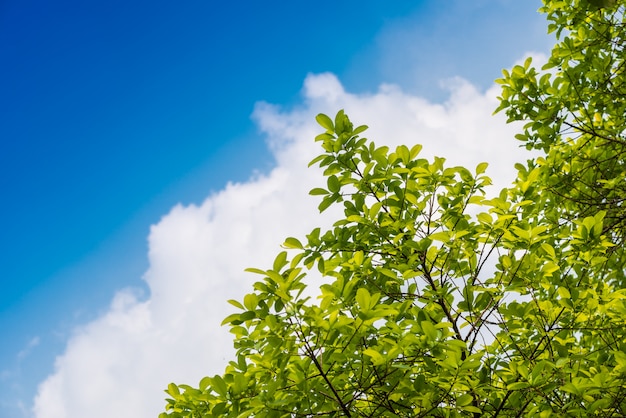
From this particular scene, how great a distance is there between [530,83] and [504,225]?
2.83m

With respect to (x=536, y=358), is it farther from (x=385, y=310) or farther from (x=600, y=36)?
(x=600, y=36)

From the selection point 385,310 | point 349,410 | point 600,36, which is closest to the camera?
point 385,310

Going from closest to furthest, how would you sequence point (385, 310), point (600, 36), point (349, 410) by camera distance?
point (385, 310), point (349, 410), point (600, 36)

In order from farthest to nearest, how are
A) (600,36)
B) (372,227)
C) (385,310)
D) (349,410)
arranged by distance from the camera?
(600,36)
(372,227)
(349,410)
(385,310)

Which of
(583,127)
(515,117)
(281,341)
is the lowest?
(281,341)

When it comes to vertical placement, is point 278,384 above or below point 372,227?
below

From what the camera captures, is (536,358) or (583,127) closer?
(536,358)

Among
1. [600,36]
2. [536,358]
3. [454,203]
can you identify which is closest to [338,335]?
[454,203]

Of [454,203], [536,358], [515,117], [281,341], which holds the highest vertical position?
[515,117]

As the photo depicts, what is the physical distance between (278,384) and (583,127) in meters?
4.71

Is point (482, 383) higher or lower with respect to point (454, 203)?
lower

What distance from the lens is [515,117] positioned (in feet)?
17.3

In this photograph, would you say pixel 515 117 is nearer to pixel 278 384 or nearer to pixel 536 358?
pixel 536 358

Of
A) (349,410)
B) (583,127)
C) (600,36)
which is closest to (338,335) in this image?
(349,410)
